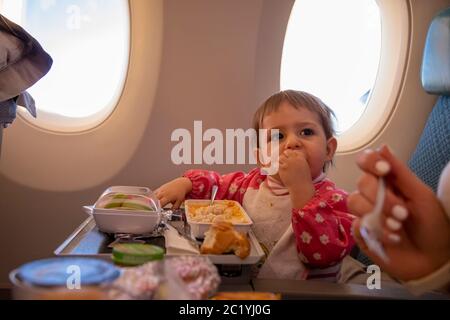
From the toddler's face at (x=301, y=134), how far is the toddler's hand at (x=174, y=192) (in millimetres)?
328

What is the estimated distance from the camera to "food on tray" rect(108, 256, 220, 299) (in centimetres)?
53

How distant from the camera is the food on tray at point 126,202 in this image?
3.17 ft

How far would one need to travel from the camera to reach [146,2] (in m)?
1.64

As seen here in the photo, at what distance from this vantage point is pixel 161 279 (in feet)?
1.80

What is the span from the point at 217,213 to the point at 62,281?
0.55m

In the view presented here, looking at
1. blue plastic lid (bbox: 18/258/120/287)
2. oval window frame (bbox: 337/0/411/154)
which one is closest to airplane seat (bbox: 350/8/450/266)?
oval window frame (bbox: 337/0/411/154)

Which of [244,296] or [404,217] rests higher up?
[404,217]

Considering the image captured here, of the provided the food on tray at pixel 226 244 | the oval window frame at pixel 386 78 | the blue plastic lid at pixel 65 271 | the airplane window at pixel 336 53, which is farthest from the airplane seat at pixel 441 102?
the blue plastic lid at pixel 65 271

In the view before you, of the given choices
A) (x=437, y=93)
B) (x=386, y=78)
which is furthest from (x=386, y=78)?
(x=437, y=93)

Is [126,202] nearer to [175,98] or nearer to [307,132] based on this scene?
[307,132]

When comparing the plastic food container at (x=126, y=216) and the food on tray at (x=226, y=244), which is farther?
the plastic food container at (x=126, y=216)

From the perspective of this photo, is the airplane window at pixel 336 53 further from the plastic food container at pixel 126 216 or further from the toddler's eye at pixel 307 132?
the plastic food container at pixel 126 216

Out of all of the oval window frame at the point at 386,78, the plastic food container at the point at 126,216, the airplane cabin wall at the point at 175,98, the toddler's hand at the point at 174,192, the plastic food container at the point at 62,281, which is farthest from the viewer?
the oval window frame at the point at 386,78

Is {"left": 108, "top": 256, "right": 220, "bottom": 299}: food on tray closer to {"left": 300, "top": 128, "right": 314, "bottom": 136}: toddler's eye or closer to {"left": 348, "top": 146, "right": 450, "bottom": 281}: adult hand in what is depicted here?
{"left": 348, "top": 146, "right": 450, "bottom": 281}: adult hand
